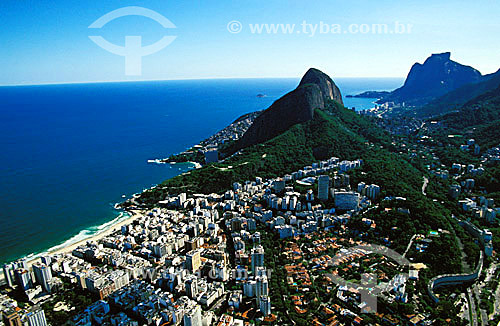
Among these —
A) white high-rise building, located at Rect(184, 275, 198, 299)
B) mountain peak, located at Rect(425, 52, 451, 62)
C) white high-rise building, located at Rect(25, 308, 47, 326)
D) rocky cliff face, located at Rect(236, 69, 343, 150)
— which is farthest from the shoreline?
mountain peak, located at Rect(425, 52, 451, 62)

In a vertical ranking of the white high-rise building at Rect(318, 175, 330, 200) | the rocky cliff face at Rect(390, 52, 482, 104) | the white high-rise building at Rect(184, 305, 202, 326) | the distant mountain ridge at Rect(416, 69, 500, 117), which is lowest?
the white high-rise building at Rect(184, 305, 202, 326)

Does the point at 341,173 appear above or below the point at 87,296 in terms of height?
above

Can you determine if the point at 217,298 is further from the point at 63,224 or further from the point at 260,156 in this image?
the point at 260,156

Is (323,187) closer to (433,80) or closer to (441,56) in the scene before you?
(433,80)

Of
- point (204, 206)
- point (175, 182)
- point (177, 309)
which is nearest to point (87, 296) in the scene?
point (177, 309)

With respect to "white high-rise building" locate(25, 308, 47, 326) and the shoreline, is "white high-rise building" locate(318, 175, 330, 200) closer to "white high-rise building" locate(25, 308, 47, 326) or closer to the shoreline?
the shoreline

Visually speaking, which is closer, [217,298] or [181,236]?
[217,298]

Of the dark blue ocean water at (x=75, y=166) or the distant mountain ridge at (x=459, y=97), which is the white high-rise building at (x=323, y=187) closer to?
the dark blue ocean water at (x=75, y=166)
